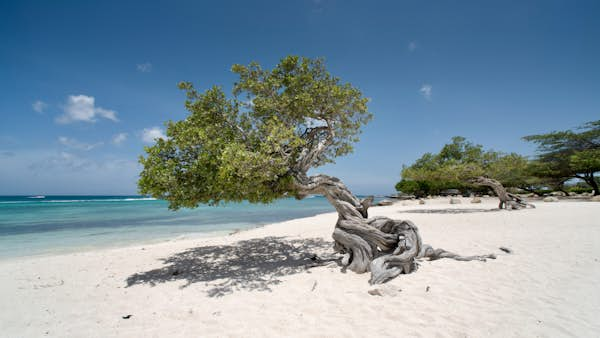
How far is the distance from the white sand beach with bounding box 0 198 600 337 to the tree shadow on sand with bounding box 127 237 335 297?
A: 0.04m

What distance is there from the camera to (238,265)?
8281mm

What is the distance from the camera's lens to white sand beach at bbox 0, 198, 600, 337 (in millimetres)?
4129

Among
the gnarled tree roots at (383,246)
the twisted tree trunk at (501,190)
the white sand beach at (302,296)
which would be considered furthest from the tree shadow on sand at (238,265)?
the twisted tree trunk at (501,190)

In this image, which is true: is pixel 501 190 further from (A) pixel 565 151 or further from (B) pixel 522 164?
(A) pixel 565 151

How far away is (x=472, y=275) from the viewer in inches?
240

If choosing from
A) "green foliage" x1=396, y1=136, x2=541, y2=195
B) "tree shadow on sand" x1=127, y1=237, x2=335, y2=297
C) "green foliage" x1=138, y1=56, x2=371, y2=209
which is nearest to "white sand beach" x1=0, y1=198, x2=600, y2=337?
"tree shadow on sand" x1=127, y1=237, x2=335, y2=297

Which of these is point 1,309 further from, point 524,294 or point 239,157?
point 524,294

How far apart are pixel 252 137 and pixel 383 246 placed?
482 cm

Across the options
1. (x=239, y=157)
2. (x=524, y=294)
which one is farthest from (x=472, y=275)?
(x=239, y=157)

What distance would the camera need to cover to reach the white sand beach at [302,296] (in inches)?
163

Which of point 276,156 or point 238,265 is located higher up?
point 276,156

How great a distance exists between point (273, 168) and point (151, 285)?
438 centimetres

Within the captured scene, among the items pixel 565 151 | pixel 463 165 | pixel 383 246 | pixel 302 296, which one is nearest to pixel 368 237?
pixel 383 246

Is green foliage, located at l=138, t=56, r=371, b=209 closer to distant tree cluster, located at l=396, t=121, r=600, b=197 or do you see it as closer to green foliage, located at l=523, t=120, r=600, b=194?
distant tree cluster, located at l=396, t=121, r=600, b=197
